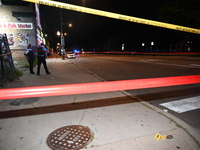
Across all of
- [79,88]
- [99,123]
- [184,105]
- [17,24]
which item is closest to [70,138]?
[99,123]

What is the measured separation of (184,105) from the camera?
15.7ft

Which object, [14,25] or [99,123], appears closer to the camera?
[99,123]

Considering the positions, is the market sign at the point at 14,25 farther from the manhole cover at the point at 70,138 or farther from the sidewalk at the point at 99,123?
the manhole cover at the point at 70,138

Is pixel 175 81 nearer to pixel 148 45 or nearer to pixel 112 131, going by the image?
pixel 112 131

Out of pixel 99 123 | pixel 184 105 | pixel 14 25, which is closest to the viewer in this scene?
pixel 99 123

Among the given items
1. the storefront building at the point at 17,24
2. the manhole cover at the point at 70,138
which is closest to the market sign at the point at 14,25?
the storefront building at the point at 17,24

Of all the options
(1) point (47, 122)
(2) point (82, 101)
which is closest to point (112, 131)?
(1) point (47, 122)

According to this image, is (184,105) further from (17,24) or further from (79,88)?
(17,24)

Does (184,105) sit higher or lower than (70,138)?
higher

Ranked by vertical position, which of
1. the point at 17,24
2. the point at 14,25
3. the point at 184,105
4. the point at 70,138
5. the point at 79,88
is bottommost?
the point at 70,138

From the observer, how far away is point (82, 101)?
5156 millimetres

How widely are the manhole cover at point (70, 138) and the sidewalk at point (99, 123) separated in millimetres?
115

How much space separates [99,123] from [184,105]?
2742 mm

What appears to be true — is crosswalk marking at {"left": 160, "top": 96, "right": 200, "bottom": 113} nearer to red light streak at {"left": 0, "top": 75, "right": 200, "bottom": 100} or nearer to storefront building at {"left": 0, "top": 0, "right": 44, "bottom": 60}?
red light streak at {"left": 0, "top": 75, "right": 200, "bottom": 100}
